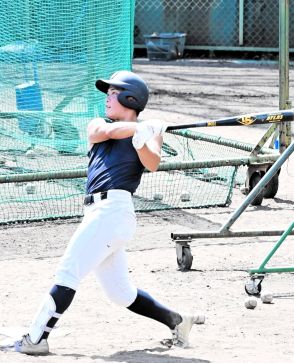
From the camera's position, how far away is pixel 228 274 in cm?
665

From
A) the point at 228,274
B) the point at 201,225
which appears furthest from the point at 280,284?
the point at 201,225

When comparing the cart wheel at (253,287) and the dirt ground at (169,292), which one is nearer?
the dirt ground at (169,292)

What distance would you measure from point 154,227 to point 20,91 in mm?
2268

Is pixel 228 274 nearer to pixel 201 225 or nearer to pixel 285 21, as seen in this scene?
pixel 201 225

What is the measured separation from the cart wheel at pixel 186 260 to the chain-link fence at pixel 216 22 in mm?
13947

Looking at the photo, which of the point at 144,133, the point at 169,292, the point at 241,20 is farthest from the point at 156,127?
the point at 241,20

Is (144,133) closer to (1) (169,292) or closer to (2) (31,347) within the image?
(2) (31,347)

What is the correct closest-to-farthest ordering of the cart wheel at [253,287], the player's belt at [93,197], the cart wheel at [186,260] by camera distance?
the player's belt at [93,197] → the cart wheel at [253,287] → the cart wheel at [186,260]

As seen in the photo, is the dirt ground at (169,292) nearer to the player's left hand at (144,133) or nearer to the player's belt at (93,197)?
the player's belt at (93,197)

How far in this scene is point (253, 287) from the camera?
20.0ft

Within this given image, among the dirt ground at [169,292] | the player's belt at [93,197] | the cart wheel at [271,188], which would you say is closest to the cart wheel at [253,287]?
the dirt ground at [169,292]

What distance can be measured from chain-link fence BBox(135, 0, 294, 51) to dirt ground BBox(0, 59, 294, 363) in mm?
10564

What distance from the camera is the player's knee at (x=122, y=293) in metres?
5.03

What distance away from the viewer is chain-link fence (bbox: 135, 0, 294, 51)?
20.3 metres
